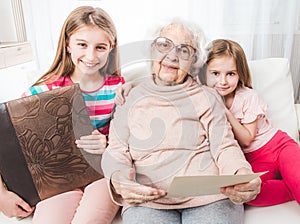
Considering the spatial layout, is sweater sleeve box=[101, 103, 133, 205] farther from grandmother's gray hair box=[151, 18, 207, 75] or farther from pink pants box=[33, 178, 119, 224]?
grandmother's gray hair box=[151, 18, 207, 75]

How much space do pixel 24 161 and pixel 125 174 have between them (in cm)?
29

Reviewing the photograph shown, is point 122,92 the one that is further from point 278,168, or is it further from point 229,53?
point 278,168

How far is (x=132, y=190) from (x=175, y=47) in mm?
451

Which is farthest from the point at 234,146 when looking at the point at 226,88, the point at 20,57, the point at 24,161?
the point at 20,57

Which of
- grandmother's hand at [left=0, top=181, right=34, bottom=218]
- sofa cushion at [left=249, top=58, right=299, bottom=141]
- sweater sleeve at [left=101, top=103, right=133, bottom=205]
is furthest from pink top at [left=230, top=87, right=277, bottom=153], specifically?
grandmother's hand at [left=0, top=181, right=34, bottom=218]

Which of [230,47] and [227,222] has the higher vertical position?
[230,47]

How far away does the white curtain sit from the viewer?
1693 mm

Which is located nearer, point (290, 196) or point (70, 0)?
point (290, 196)

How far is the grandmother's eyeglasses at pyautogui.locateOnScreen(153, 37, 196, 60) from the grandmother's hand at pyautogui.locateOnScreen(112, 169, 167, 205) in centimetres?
39

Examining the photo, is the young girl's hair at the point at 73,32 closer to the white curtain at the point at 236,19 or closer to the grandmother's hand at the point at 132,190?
the grandmother's hand at the point at 132,190

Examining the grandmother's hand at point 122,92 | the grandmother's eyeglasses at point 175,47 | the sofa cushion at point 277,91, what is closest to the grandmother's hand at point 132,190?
the grandmother's hand at point 122,92

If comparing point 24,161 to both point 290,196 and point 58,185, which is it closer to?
point 58,185

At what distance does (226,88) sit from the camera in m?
1.15

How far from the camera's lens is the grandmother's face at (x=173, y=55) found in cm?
105
